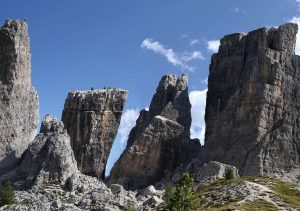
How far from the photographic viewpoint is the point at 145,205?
16875 centimetres

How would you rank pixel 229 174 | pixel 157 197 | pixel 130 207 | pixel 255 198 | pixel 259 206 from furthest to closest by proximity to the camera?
pixel 229 174 < pixel 157 197 < pixel 130 207 < pixel 255 198 < pixel 259 206

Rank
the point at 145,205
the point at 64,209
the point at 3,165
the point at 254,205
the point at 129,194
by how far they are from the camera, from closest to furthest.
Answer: the point at 254,205, the point at 64,209, the point at 145,205, the point at 129,194, the point at 3,165

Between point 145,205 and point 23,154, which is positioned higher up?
point 23,154

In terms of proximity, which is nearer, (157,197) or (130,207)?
(130,207)

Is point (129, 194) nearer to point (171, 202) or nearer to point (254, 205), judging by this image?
point (171, 202)

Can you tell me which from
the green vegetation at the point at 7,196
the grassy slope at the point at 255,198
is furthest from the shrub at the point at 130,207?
the green vegetation at the point at 7,196

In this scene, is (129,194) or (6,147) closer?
(129,194)

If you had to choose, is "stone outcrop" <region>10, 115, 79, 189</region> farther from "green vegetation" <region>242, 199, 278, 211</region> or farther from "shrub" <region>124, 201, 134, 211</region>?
"green vegetation" <region>242, 199, 278, 211</region>

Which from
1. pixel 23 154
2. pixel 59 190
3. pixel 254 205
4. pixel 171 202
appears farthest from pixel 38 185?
pixel 254 205

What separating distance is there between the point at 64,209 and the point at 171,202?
2448cm

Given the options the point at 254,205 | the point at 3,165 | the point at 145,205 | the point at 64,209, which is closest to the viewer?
the point at 254,205

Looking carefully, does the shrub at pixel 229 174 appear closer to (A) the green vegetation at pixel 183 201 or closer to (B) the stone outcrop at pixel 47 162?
(A) the green vegetation at pixel 183 201

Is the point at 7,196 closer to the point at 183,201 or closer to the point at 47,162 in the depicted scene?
the point at 47,162

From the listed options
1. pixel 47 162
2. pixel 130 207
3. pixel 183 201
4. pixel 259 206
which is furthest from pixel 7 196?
pixel 259 206
